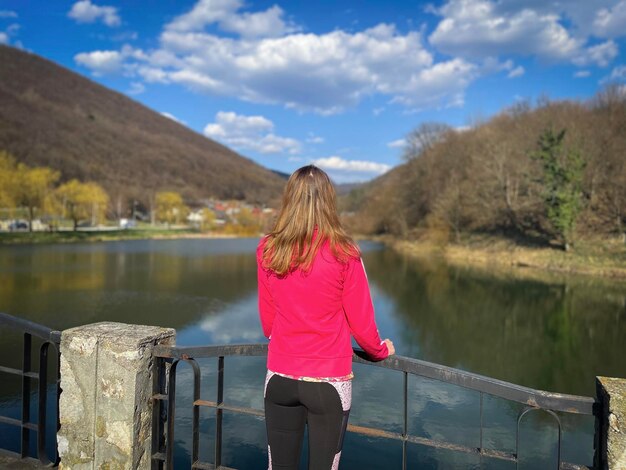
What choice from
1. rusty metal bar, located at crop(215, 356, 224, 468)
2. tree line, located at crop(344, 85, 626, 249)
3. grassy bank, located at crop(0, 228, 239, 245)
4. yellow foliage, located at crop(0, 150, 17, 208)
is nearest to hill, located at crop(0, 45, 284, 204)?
grassy bank, located at crop(0, 228, 239, 245)

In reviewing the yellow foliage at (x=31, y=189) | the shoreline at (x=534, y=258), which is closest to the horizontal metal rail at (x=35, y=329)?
the shoreline at (x=534, y=258)

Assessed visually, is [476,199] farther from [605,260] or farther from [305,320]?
[305,320]

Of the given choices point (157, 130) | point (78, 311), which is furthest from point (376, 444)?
point (157, 130)

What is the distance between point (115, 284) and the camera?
18.9m

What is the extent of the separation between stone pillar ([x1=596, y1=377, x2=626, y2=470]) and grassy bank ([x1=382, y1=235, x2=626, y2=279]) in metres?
25.8

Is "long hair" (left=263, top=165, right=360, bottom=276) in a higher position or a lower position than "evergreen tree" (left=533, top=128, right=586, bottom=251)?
lower

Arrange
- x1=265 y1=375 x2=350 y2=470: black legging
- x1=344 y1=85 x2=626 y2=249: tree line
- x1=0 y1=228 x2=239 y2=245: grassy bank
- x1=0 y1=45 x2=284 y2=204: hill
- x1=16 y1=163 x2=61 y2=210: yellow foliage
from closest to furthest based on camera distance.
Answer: x1=265 y1=375 x2=350 y2=470: black legging
x1=344 y1=85 x2=626 y2=249: tree line
x1=0 y1=228 x2=239 y2=245: grassy bank
x1=16 y1=163 x2=61 y2=210: yellow foliage
x1=0 y1=45 x2=284 y2=204: hill

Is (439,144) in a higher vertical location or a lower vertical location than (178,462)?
higher

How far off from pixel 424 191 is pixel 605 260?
24823mm

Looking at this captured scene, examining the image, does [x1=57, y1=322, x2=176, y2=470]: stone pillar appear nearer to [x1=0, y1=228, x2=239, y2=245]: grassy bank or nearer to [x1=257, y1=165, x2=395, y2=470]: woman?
[x1=257, y1=165, x2=395, y2=470]: woman

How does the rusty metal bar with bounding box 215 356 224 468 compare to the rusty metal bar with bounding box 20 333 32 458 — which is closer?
the rusty metal bar with bounding box 215 356 224 468

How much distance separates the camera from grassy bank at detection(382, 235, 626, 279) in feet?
83.7

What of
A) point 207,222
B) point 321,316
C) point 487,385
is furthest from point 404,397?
point 207,222

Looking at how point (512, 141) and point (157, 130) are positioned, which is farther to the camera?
point (157, 130)
